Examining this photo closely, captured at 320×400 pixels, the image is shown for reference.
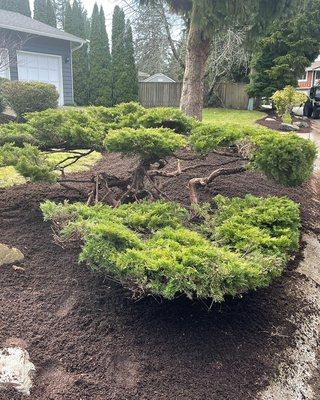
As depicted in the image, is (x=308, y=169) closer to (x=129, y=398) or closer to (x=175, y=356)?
(x=175, y=356)

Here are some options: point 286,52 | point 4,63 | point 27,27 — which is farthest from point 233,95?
point 4,63

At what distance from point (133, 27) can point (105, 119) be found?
18861mm

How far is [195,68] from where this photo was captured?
9.20 metres

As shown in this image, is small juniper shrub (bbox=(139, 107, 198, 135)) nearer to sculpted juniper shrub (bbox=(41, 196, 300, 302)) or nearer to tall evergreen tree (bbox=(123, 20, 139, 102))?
sculpted juniper shrub (bbox=(41, 196, 300, 302))

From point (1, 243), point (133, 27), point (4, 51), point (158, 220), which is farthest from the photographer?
point (133, 27)

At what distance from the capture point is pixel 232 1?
7758mm

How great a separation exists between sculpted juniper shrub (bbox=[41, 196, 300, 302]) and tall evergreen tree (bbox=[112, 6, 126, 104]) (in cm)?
1897

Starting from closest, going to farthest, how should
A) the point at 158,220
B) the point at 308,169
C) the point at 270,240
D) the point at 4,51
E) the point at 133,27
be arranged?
1. the point at 270,240
2. the point at 158,220
3. the point at 308,169
4. the point at 4,51
5. the point at 133,27

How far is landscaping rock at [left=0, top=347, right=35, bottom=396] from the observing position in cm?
211

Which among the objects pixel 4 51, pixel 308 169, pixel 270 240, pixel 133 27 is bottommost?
pixel 270 240

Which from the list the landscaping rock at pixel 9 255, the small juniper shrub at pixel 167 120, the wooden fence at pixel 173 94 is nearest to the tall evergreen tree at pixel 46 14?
the wooden fence at pixel 173 94

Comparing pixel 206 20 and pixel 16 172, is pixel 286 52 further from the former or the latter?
pixel 16 172

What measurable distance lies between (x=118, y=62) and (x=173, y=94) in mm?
3419

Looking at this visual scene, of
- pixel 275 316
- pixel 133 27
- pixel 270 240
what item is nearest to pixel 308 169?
pixel 270 240
